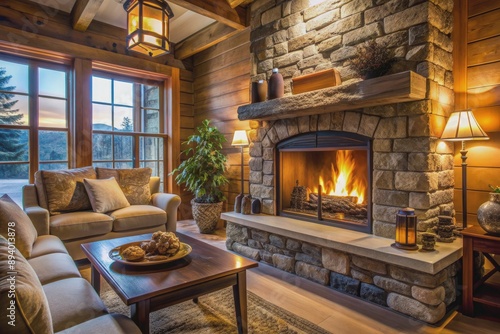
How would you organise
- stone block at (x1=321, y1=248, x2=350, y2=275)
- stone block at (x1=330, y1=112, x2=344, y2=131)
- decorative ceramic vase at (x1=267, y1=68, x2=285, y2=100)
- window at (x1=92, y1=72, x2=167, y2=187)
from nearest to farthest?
stone block at (x1=321, y1=248, x2=350, y2=275) → stone block at (x1=330, y1=112, x2=344, y2=131) → decorative ceramic vase at (x1=267, y1=68, x2=285, y2=100) → window at (x1=92, y1=72, x2=167, y2=187)

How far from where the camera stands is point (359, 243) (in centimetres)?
227

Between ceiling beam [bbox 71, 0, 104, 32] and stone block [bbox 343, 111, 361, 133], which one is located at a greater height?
ceiling beam [bbox 71, 0, 104, 32]

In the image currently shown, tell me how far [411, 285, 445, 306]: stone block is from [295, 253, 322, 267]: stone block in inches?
30.1

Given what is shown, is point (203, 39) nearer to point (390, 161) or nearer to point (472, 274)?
point (390, 161)

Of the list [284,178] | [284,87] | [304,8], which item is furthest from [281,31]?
[284,178]

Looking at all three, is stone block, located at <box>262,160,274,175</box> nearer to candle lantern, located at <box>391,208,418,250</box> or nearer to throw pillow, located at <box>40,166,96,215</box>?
candle lantern, located at <box>391,208,418,250</box>

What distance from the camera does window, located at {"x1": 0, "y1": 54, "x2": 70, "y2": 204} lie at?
12.0 ft

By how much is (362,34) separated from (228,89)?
2282 millimetres

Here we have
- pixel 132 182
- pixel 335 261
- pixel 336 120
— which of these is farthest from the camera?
pixel 132 182

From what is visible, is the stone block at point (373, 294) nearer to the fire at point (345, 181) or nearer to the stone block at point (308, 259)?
the stone block at point (308, 259)

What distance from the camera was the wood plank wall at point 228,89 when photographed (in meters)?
4.19

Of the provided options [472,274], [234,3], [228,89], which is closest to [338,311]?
[472,274]

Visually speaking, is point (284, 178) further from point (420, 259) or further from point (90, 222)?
point (90, 222)

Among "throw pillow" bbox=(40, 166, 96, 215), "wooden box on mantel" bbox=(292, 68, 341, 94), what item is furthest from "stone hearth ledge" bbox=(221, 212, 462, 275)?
"throw pillow" bbox=(40, 166, 96, 215)
